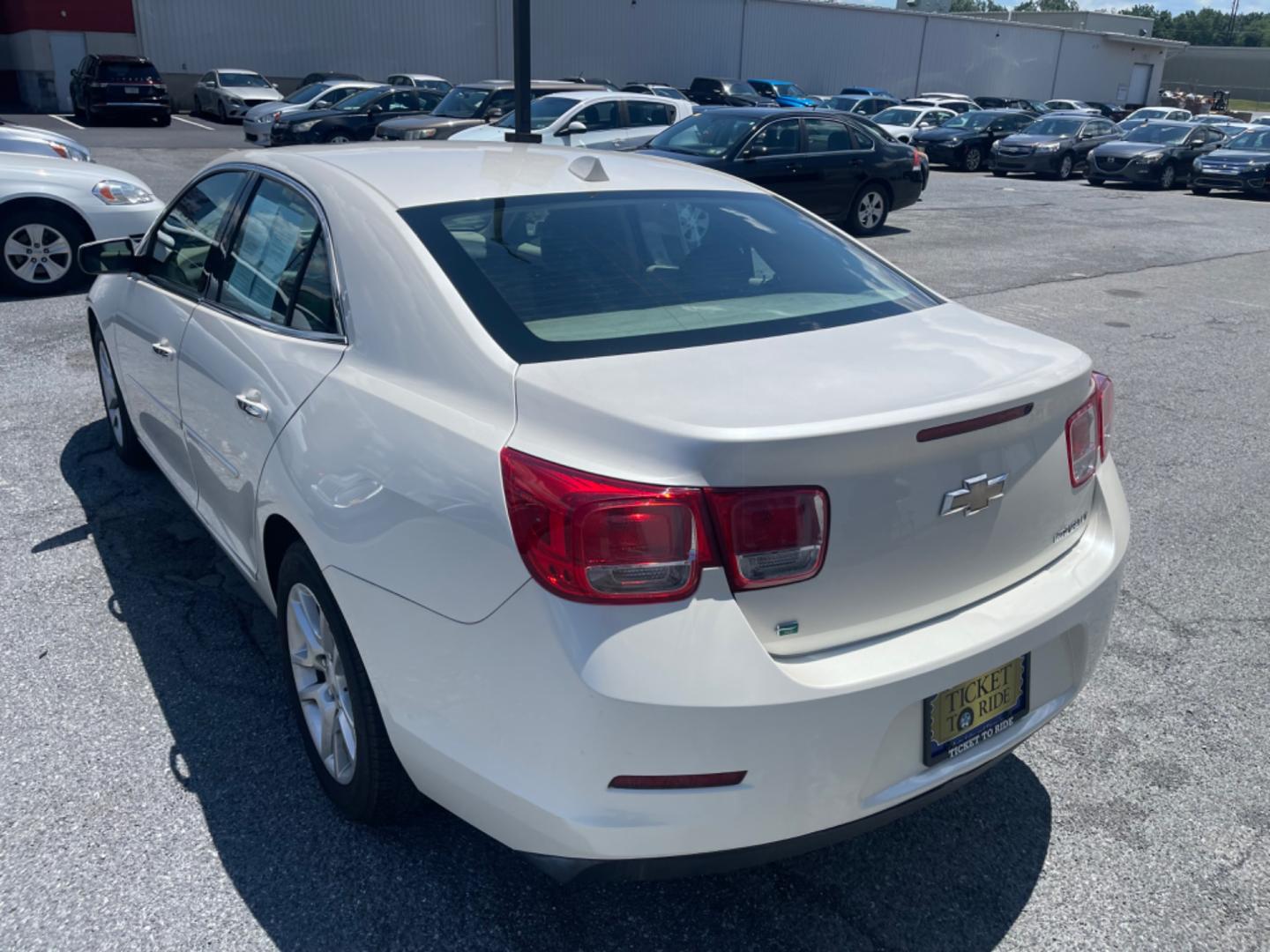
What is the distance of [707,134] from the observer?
42.6 ft

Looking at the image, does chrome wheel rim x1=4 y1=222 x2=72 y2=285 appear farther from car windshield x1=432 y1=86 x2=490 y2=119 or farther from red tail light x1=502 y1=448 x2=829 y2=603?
car windshield x1=432 y1=86 x2=490 y2=119

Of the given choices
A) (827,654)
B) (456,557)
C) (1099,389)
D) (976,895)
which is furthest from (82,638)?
(1099,389)

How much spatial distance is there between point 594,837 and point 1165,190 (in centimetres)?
2529

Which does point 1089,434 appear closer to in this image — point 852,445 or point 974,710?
point 974,710

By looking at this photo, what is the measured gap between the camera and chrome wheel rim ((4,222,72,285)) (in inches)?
333

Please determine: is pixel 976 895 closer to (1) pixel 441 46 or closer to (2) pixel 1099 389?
(2) pixel 1099 389

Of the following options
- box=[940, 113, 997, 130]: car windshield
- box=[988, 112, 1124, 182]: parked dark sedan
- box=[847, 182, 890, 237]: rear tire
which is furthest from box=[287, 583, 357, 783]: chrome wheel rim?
box=[940, 113, 997, 130]: car windshield

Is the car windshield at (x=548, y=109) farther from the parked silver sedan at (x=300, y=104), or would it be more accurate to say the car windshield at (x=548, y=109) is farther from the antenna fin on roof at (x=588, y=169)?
the antenna fin on roof at (x=588, y=169)

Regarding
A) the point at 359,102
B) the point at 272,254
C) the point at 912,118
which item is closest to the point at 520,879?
the point at 272,254

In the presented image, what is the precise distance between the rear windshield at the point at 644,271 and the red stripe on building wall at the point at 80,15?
37300mm

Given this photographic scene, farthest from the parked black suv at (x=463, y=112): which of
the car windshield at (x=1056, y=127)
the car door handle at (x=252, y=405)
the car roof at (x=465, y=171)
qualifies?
the car door handle at (x=252, y=405)

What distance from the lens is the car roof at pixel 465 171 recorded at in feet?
9.62

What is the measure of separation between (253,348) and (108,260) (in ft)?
4.90

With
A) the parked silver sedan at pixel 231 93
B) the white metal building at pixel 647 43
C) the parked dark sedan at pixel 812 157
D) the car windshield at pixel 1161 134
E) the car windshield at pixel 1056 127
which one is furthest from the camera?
the white metal building at pixel 647 43
